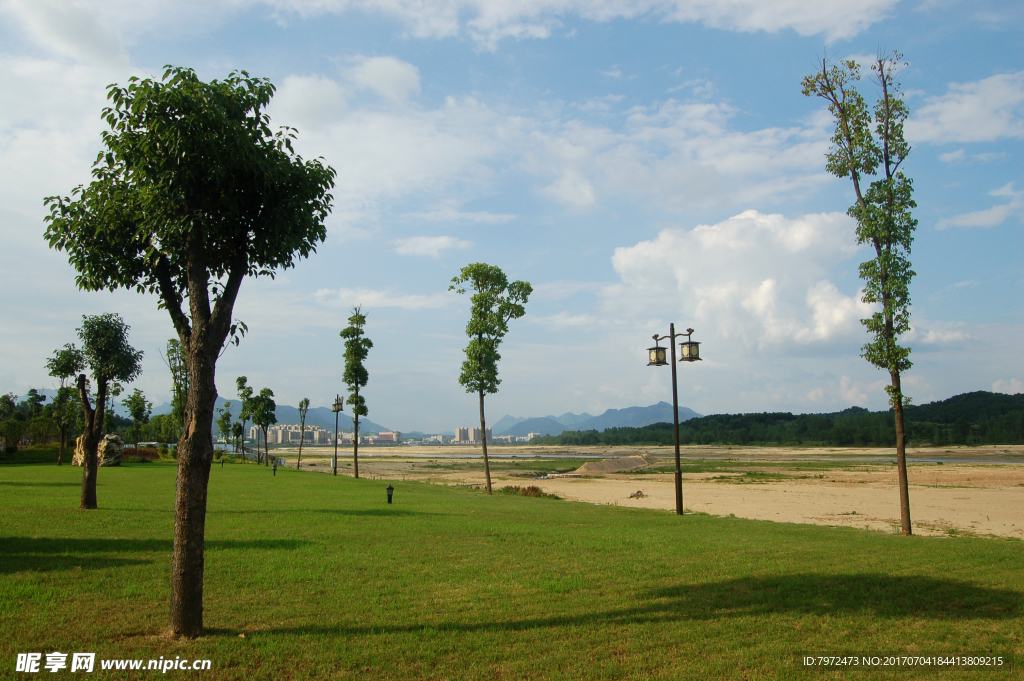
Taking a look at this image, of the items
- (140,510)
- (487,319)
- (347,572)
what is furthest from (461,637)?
(487,319)

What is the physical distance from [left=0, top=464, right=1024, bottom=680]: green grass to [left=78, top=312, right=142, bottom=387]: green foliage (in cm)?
625

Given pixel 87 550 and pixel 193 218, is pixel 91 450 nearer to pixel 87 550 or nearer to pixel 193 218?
pixel 87 550

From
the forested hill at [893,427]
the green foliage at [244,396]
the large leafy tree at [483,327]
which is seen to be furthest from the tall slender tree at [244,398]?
the forested hill at [893,427]

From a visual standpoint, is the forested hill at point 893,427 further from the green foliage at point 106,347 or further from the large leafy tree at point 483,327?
the green foliage at point 106,347

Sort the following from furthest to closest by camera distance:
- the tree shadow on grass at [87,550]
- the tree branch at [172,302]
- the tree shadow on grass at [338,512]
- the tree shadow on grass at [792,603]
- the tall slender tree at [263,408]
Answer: the tall slender tree at [263,408]
the tree shadow on grass at [338,512]
the tree shadow on grass at [87,550]
the tree shadow on grass at [792,603]
the tree branch at [172,302]

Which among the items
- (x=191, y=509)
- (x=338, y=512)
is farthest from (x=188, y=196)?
(x=338, y=512)

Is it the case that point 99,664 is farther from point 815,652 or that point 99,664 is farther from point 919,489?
point 919,489

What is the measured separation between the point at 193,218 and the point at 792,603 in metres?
8.95

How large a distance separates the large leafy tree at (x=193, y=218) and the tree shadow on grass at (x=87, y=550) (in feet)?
15.8

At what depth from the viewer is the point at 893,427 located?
146 metres

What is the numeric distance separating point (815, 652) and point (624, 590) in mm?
2795

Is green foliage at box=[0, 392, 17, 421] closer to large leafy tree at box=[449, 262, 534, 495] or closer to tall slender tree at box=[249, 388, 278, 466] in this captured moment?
tall slender tree at box=[249, 388, 278, 466]

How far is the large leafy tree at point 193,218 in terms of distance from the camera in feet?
20.1

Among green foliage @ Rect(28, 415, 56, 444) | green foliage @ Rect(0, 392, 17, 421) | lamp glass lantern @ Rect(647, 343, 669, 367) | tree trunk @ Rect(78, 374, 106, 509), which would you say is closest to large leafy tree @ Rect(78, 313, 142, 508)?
tree trunk @ Rect(78, 374, 106, 509)
